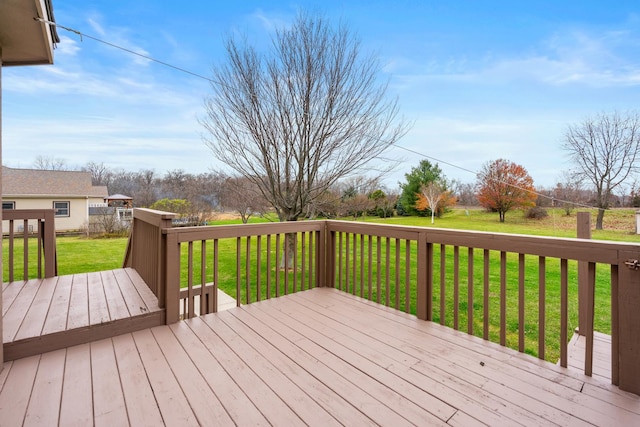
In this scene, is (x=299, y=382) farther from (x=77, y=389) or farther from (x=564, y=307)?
(x=564, y=307)

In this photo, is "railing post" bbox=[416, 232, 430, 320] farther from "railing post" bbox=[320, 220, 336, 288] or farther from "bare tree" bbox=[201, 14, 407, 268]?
"bare tree" bbox=[201, 14, 407, 268]

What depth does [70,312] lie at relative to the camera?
2.32 m

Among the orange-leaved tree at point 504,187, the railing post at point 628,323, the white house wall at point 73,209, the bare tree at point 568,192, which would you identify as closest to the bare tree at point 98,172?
the white house wall at point 73,209

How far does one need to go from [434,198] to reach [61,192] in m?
10.1

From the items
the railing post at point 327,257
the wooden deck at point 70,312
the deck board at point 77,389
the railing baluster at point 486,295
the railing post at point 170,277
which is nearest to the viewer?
the deck board at point 77,389

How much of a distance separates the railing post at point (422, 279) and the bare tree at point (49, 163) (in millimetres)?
10406

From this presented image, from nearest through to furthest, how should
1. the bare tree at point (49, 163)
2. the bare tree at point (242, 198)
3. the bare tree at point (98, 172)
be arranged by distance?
the bare tree at point (242, 198), the bare tree at point (98, 172), the bare tree at point (49, 163)

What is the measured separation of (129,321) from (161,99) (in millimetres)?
6679

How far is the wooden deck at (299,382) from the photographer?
1.35 m

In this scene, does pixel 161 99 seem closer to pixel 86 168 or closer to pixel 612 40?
pixel 86 168

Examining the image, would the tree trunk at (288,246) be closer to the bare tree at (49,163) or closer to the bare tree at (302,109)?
the bare tree at (302,109)

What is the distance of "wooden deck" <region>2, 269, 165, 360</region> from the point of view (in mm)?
1926

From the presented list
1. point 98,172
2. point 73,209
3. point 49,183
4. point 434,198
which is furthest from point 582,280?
point 49,183

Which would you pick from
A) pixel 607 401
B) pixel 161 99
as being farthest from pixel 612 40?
pixel 161 99
